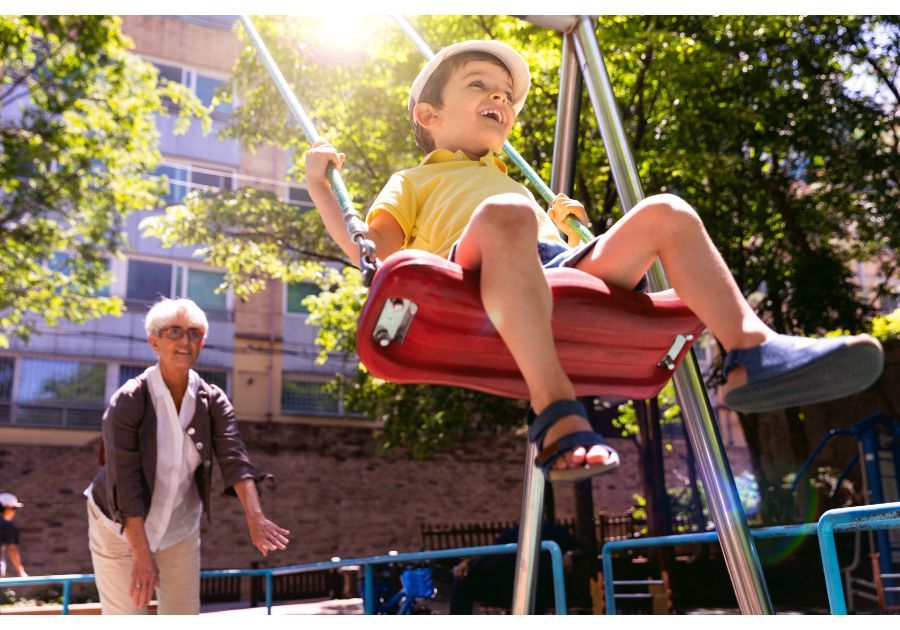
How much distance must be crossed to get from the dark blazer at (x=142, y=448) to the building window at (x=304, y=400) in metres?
15.7

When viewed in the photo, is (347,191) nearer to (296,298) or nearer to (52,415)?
(52,415)

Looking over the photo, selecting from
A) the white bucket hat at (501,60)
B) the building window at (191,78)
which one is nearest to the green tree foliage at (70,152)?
the building window at (191,78)

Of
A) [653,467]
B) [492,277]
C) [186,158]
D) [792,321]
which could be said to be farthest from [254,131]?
[492,277]

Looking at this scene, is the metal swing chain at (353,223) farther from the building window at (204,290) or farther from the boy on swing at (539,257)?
the building window at (204,290)

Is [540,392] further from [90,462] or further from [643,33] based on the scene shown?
[90,462]

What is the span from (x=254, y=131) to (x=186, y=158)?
8486 millimetres

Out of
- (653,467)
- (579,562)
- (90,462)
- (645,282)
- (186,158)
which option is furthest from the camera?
(186,158)

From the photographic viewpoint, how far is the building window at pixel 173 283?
1775cm

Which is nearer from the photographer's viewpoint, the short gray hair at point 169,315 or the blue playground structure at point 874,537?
the short gray hair at point 169,315

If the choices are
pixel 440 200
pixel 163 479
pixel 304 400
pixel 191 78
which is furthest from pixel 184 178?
pixel 440 200

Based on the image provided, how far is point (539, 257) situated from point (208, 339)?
55.5 ft

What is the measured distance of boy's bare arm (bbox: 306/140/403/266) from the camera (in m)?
1.87

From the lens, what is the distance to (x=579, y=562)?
9.43m

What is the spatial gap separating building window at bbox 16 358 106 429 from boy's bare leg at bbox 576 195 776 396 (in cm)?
1687
